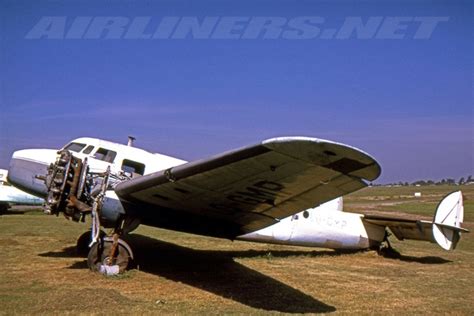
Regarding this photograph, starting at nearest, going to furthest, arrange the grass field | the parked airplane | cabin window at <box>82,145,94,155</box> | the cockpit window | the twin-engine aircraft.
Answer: the twin-engine aircraft < the grass field < cabin window at <box>82,145,94,155</box> < the cockpit window < the parked airplane

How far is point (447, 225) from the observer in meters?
11.4

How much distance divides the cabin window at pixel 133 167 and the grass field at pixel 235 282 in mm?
2102

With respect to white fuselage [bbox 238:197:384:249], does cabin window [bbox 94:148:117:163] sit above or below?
above

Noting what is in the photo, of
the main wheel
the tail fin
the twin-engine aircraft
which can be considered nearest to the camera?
the twin-engine aircraft

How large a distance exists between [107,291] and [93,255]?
5.24ft

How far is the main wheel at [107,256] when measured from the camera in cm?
848

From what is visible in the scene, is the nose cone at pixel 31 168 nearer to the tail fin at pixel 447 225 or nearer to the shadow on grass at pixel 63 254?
the shadow on grass at pixel 63 254

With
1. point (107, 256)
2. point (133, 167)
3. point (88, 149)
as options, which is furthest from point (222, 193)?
point (88, 149)

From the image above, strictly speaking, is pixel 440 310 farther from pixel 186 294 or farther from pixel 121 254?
pixel 121 254

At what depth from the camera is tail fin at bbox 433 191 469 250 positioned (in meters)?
11.4

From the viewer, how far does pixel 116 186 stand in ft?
28.2

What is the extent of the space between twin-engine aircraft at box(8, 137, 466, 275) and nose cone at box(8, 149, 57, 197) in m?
0.02

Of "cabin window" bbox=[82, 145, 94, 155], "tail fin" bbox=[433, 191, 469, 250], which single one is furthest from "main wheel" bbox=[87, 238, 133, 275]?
"tail fin" bbox=[433, 191, 469, 250]

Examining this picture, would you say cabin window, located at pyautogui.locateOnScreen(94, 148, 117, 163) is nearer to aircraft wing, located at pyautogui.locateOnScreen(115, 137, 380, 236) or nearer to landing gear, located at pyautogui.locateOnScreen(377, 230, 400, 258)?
aircraft wing, located at pyautogui.locateOnScreen(115, 137, 380, 236)
